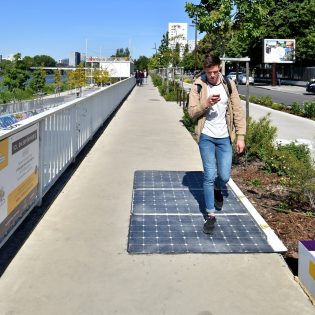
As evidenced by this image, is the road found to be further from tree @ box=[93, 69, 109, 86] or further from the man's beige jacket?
the man's beige jacket

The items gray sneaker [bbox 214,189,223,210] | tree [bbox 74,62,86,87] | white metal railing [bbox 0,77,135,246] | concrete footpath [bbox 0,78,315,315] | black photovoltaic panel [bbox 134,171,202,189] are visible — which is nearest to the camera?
concrete footpath [bbox 0,78,315,315]

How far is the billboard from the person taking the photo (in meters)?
50.4

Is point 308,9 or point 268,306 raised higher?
point 308,9

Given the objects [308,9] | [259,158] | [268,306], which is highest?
[308,9]

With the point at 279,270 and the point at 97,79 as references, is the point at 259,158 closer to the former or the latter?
the point at 279,270

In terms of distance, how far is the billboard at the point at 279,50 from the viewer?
50375mm

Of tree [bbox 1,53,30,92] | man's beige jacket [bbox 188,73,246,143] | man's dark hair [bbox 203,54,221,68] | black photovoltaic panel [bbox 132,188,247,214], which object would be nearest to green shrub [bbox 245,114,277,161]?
black photovoltaic panel [bbox 132,188,247,214]

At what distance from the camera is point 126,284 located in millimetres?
3475

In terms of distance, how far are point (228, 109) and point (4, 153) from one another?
90.4 inches

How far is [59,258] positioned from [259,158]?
5238mm

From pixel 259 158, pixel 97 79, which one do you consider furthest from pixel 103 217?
pixel 97 79

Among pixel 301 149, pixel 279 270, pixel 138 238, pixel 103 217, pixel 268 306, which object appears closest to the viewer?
pixel 268 306

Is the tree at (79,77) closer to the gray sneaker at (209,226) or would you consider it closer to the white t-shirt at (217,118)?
the white t-shirt at (217,118)

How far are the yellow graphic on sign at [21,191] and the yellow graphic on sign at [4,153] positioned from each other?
0.38 meters
